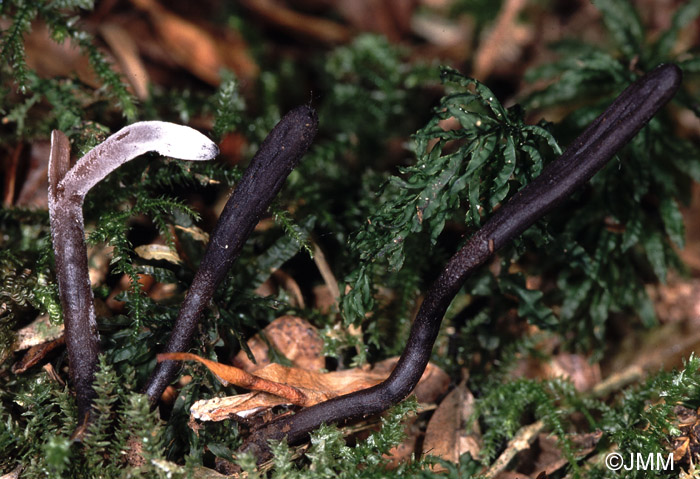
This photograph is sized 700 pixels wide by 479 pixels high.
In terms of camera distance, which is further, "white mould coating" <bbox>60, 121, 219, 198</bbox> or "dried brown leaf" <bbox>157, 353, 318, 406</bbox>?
"dried brown leaf" <bbox>157, 353, 318, 406</bbox>

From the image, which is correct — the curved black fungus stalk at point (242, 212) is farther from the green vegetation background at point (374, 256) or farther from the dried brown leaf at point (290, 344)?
the dried brown leaf at point (290, 344)

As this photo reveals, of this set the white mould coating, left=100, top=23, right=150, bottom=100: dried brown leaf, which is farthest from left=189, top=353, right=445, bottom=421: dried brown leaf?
left=100, top=23, right=150, bottom=100: dried brown leaf

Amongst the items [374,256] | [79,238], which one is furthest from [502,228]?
[79,238]

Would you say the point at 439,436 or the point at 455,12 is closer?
the point at 439,436

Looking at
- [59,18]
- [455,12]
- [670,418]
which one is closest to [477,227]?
[670,418]

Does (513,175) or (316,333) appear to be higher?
(513,175)

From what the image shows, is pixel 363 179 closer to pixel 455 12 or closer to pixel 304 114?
pixel 304 114

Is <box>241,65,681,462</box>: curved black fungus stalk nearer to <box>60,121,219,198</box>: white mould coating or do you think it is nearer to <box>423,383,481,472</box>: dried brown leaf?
<box>423,383,481,472</box>: dried brown leaf
